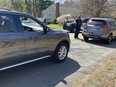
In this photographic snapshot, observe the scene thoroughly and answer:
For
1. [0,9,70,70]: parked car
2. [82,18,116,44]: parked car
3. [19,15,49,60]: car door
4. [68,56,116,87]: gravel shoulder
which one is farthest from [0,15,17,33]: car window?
[82,18,116,44]: parked car

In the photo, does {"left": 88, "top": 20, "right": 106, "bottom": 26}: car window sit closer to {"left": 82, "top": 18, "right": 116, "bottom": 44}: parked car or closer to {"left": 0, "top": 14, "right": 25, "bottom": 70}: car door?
{"left": 82, "top": 18, "right": 116, "bottom": 44}: parked car

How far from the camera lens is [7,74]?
18.8 ft

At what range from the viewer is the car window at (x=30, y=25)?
572cm

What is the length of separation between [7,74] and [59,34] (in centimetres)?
229

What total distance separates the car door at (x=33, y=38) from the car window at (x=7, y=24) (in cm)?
33

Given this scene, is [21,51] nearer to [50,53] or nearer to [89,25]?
[50,53]

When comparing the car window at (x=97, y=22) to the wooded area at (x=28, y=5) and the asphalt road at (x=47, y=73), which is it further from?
the wooded area at (x=28, y=5)

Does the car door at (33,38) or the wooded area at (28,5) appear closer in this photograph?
the car door at (33,38)

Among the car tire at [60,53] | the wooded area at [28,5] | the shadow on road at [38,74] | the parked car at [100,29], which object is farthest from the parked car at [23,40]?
the wooded area at [28,5]

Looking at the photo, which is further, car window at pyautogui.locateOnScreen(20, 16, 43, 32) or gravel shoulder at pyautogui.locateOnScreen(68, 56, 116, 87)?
car window at pyautogui.locateOnScreen(20, 16, 43, 32)

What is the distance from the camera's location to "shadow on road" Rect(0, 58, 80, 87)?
5.23 metres

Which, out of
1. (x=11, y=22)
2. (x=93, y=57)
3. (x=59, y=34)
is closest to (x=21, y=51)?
(x=11, y=22)

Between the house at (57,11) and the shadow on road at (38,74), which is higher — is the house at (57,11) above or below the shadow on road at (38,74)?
above

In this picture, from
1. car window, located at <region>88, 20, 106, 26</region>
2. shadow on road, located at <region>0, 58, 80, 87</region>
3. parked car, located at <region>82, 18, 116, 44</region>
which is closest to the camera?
shadow on road, located at <region>0, 58, 80, 87</region>
